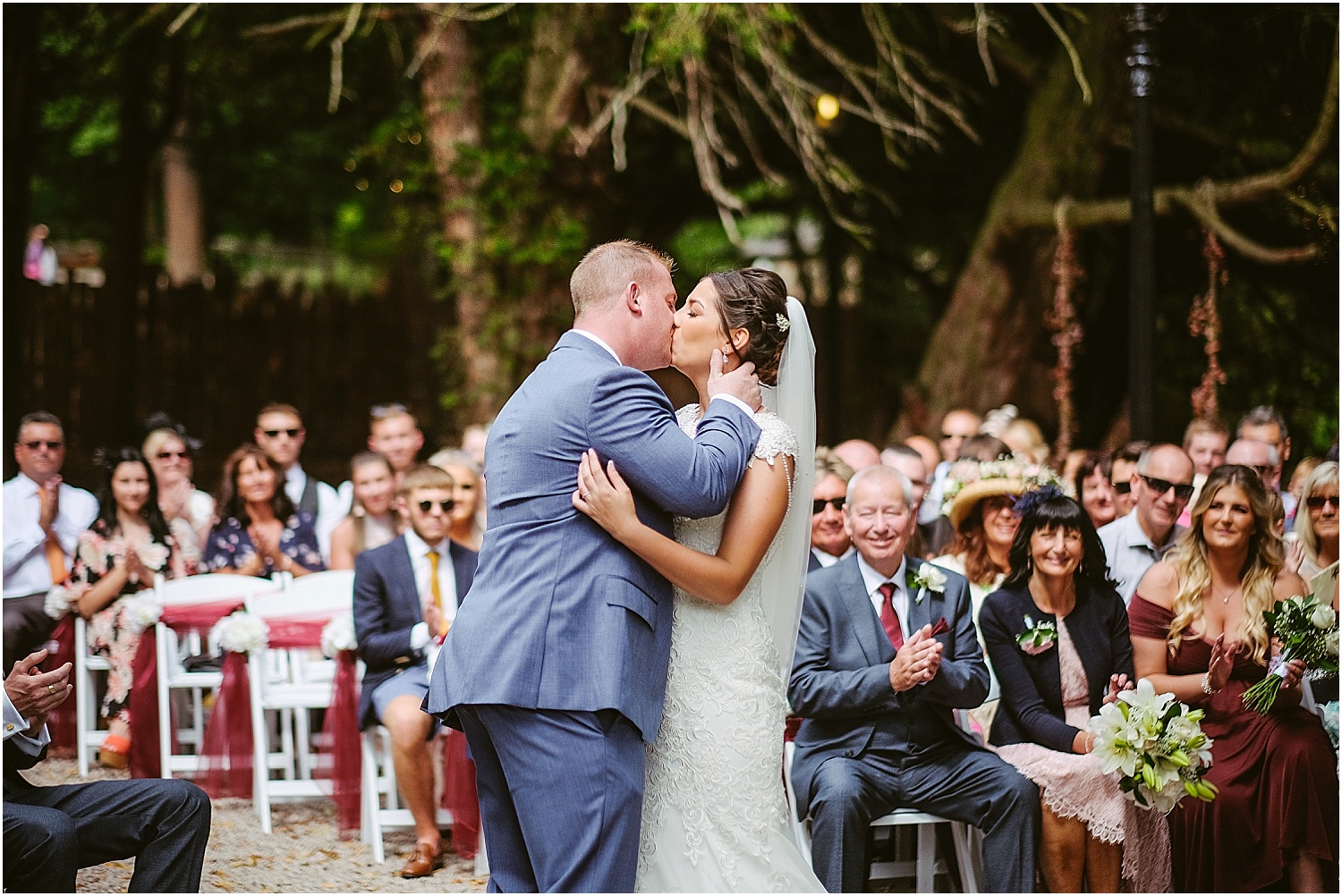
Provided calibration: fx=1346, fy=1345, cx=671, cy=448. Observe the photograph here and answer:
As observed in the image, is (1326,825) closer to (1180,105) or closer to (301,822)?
(301,822)

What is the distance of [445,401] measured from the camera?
11.1 meters

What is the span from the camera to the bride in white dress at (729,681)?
3.44m

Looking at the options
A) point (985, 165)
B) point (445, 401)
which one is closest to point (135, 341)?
point (445, 401)

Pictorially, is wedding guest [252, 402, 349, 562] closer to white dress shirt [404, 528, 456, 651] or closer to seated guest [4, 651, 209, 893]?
white dress shirt [404, 528, 456, 651]

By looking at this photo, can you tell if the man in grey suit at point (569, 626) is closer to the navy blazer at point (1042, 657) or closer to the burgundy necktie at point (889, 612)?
the burgundy necktie at point (889, 612)

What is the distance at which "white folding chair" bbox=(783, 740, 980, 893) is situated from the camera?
4.76 m

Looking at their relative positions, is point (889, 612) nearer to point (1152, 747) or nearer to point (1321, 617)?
point (1152, 747)

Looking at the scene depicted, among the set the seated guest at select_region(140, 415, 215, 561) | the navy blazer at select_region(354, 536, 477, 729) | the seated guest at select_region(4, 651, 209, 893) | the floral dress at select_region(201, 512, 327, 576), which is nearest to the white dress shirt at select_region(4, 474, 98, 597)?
the seated guest at select_region(140, 415, 215, 561)

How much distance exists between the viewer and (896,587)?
16.6ft

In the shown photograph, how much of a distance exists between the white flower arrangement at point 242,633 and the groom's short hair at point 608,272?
338 cm

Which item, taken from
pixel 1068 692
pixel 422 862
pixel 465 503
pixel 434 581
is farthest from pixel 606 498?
pixel 465 503

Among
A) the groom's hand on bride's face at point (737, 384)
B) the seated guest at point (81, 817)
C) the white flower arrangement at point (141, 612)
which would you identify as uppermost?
the groom's hand on bride's face at point (737, 384)

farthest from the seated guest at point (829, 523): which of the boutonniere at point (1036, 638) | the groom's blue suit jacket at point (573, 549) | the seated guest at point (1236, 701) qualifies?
the groom's blue suit jacket at point (573, 549)

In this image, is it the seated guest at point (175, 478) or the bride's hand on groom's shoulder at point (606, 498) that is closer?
the bride's hand on groom's shoulder at point (606, 498)
